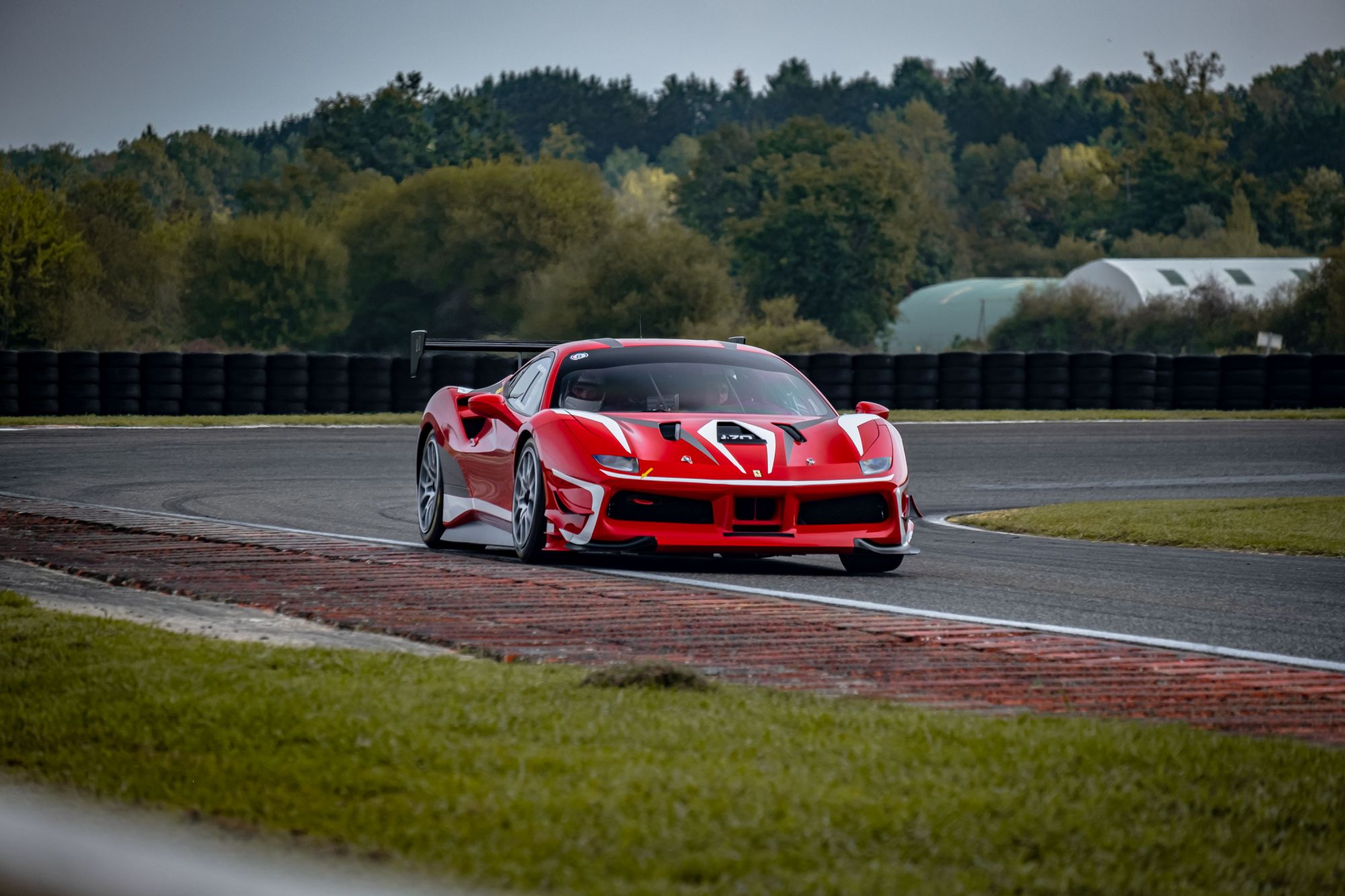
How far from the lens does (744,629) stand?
6988mm

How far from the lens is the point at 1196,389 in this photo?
3189 cm

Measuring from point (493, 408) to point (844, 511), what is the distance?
2401 mm

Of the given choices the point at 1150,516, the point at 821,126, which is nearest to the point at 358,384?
the point at 1150,516

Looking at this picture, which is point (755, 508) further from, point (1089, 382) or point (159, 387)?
point (1089, 382)

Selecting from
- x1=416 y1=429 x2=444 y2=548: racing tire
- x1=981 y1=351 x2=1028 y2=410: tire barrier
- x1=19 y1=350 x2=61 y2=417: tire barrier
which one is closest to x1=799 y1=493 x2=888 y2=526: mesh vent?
x1=416 y1=429 x2=444 y2=548: racing tire

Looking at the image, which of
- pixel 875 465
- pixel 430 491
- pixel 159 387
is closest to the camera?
pixel 875 465

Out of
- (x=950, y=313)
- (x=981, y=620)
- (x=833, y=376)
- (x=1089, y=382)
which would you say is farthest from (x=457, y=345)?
(x=950, y=313)

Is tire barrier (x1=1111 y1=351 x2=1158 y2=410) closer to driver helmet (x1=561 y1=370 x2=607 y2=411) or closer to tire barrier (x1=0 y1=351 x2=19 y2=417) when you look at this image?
tire barrier (x1=0 y1=351 x2=19 y2=417)

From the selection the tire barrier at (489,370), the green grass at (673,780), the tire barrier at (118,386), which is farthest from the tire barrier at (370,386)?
the green grass at (673,780)

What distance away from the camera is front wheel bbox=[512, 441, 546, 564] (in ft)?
31.3

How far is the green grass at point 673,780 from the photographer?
3.39 m

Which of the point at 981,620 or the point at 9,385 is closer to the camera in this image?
the point at 981,620

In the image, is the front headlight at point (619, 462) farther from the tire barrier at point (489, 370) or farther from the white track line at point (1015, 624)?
the tire barrier at point (489, 370)

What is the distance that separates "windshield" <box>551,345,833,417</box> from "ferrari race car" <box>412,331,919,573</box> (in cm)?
1
